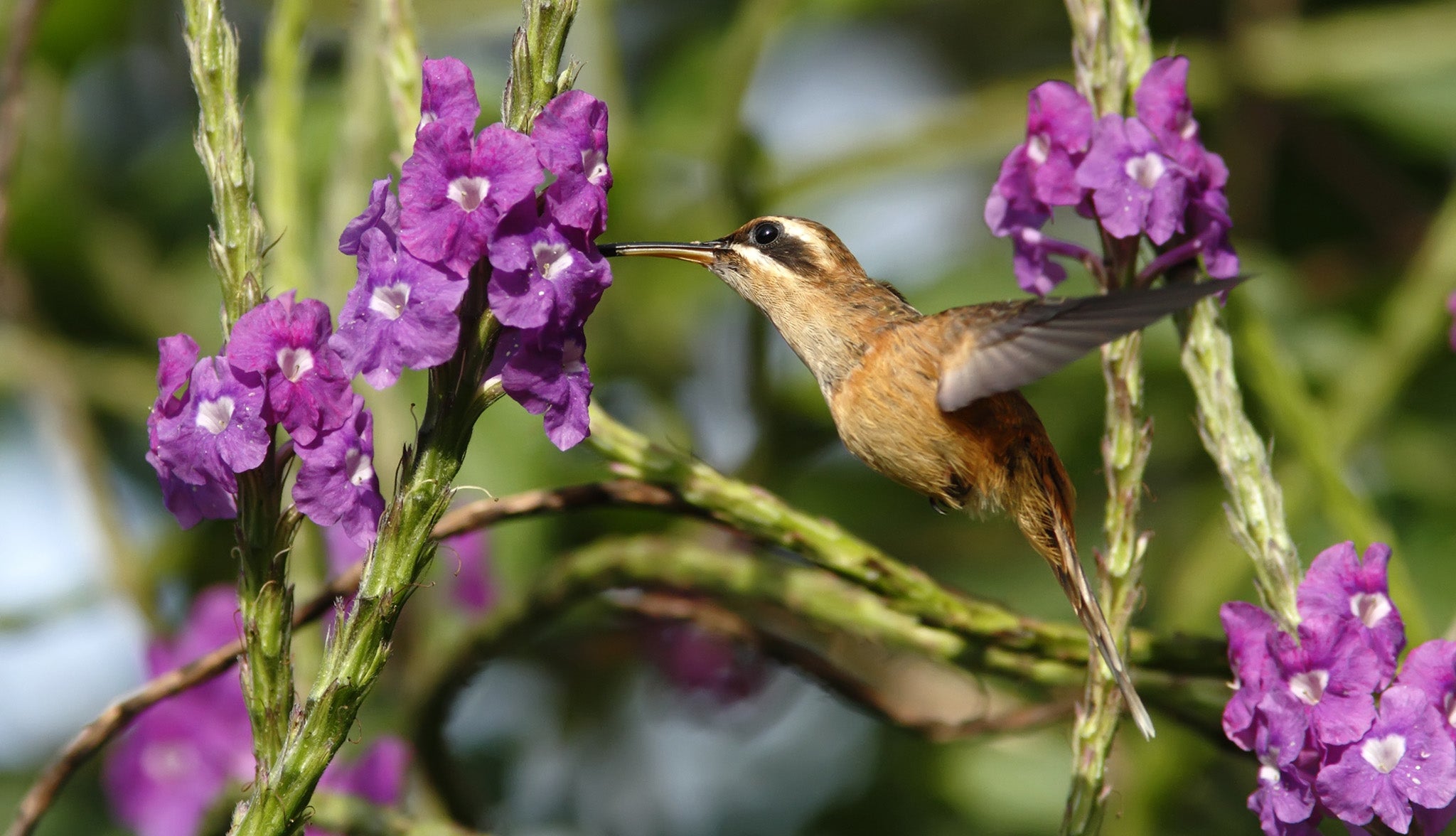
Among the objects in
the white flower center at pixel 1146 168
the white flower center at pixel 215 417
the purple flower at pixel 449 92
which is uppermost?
the white flower center at pixel 1146 168

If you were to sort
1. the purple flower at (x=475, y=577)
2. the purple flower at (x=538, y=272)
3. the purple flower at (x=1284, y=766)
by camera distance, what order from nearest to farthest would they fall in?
1. the purple flower at (x=538, y=272)
2. the purple flower at (x=1284, y=766)
3. the purple flower at (x=475, y=577)

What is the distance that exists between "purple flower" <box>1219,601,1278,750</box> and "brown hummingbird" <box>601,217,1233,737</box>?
8.9 inches

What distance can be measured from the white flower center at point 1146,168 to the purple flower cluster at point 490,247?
2.38ft

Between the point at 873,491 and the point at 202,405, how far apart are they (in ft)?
8.77

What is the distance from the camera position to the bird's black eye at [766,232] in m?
2.42

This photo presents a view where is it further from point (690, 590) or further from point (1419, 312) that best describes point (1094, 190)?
point (1419, 312)

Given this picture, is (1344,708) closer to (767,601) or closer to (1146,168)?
(1146,168)

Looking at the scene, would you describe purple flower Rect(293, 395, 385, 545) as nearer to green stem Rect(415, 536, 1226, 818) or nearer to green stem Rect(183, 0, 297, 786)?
green stem Rect(183, 0, 297, 786)

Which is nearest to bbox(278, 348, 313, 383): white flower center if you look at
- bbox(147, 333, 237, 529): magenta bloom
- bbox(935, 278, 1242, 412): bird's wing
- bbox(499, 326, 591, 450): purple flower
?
bbox(147, 333, 237, 529): magenta bloom

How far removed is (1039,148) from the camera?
1843 mm

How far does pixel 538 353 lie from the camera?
1.41m

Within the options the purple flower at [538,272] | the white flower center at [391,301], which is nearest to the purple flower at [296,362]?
the white flower center at [391,301]

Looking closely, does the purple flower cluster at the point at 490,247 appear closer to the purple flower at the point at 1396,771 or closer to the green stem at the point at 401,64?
the green stem at the point at 401,64

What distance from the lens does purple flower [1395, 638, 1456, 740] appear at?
1.60m
